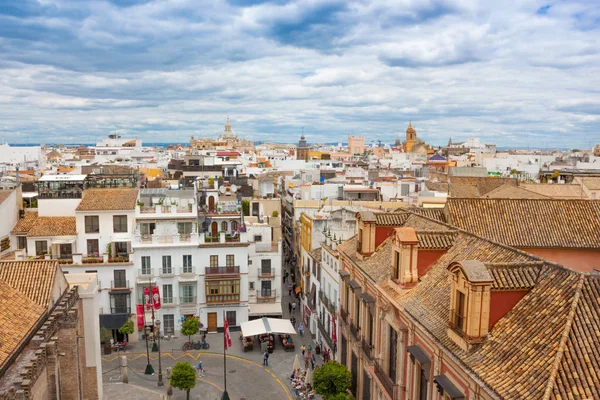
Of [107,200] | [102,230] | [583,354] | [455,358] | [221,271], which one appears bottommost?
[221,271]

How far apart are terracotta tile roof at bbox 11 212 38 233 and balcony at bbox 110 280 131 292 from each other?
870cm

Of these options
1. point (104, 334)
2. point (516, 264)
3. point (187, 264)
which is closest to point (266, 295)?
point (187, 264)

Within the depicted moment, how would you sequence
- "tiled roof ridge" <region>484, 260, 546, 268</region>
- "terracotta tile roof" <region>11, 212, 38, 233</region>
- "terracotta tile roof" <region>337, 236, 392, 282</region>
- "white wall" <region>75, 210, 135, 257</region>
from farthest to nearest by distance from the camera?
"terracotta tile roof" <region>11, 212, 38, 233</region> < "white wall" <region>75, 210, 135, 257</region> < "terracotta tile roof" <region>337, 236, 392, 282</region> < "tiled roof ridge" <region>484, 260, 546, 268</region>

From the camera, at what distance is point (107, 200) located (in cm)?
4288

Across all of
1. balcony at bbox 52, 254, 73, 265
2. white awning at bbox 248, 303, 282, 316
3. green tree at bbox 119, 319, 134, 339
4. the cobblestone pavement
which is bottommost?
the cobblestone pavement

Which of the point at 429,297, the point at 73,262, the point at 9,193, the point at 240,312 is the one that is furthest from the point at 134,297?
the point at 429,297

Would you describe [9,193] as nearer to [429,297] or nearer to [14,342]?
[14,342]

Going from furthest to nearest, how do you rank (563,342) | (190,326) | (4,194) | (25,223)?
(25,223)
(4,194)
(190,326)
(563,342)

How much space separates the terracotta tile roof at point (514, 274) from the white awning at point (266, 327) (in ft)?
75.9

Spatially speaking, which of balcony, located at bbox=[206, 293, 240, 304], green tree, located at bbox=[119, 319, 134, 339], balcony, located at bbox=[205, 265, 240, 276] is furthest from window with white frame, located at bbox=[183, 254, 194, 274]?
green tree, located at bbox=[119, 319, 134, 339]

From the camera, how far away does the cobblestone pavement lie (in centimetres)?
3081

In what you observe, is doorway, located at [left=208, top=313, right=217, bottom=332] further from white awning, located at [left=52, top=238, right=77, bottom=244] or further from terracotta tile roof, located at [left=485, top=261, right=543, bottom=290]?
terracotta tile roof, located at [left=485, top=261, right=543, bottom=290]

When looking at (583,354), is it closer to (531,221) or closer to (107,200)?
(531,221)

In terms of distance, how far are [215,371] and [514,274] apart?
2377cm
